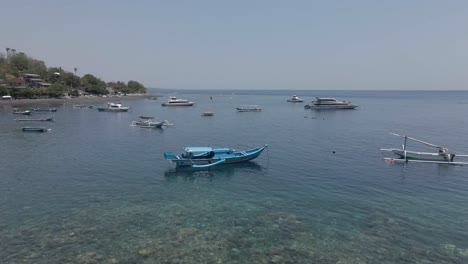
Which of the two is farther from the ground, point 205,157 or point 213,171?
point 205,157

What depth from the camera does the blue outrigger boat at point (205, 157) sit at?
44.2 metres

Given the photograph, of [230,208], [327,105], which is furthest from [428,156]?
[327,105]

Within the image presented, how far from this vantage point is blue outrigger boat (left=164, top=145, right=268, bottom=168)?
145 ft

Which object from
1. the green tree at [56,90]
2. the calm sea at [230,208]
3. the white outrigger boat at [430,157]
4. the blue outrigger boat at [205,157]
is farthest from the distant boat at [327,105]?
the green tree at [56,90]

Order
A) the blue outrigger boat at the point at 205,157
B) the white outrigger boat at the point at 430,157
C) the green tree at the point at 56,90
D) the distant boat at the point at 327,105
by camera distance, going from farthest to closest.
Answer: the green tree at the point at 56,90 < the distant boat at the point at 327,105 < the white outrigger boat at the point at 430,157 < the blue outrigger boat at the point at 205,157

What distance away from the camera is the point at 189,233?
24438 mm

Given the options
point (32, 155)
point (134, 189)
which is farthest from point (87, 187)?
point (32, 155)

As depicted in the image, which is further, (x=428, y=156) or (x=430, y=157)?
(x=428, y=156)

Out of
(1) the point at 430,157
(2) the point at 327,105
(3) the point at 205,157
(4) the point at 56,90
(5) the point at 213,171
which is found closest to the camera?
(5) the point at 213,171

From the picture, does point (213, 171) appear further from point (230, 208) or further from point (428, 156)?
point (428, 156)

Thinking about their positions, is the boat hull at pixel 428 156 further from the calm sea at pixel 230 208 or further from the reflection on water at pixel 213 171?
the reflection on water at pixel 213 171

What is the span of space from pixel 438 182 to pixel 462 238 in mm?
16786

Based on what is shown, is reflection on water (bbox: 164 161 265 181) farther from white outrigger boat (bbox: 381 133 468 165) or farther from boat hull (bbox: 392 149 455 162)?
boat hull (bbox: 392 149 455 162)

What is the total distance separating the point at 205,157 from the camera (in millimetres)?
46000
